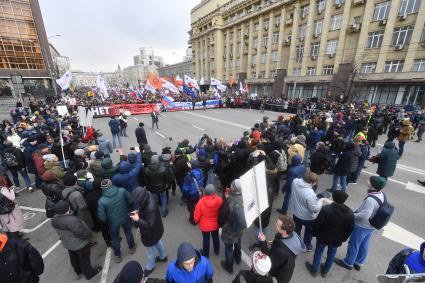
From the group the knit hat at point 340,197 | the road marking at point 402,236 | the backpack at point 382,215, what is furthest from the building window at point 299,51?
the knit hat at point 340,197

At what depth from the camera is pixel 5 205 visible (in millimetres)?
3887

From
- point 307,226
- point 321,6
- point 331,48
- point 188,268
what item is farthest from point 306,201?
point 321,6

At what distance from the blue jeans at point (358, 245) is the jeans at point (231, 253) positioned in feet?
6.62

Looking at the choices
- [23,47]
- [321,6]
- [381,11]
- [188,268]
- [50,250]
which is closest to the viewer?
[188,268]

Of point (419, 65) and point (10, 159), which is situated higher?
point (419, 65)

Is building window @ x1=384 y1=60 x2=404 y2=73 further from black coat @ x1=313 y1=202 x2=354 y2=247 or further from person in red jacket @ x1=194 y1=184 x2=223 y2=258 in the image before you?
person in red jacket @ x1=194 y1=184 x2=223 y2=258

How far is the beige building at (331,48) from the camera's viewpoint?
20688 millimetres

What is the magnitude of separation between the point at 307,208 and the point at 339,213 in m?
0.67

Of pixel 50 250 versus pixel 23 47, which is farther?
pixel 23 47

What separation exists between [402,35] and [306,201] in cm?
2847

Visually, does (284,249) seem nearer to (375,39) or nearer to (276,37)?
(375,39)

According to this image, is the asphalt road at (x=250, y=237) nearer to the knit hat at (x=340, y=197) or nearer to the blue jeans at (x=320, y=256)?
the blue jeans at (x=320, y=256)

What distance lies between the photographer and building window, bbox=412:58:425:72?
64.8 ft

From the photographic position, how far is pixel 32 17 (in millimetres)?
36250
